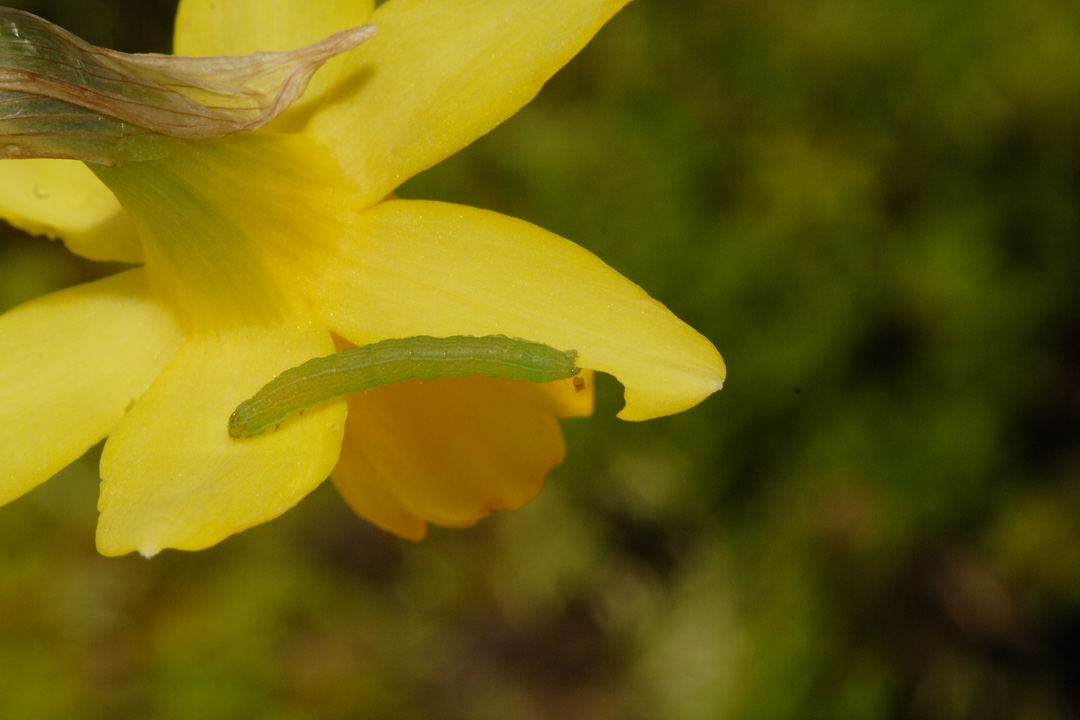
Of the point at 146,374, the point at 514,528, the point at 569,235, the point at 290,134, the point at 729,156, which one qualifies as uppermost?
the point at 290,134

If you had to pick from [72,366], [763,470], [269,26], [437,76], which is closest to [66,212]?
[72,366]

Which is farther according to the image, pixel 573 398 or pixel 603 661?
pixel 603 661

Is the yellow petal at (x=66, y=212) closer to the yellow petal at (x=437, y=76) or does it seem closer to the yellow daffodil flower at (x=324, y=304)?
the yellow daffodil flower at (x=324, y=304)

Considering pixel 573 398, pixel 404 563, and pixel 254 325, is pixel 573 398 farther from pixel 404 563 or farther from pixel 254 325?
pixel 404 563

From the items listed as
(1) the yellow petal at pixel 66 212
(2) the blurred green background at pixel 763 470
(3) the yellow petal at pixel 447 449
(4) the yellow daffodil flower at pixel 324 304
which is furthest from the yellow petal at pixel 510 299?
(2) the blurred green background at pixel 763 470

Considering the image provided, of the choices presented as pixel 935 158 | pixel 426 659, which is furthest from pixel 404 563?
pixel 935 158

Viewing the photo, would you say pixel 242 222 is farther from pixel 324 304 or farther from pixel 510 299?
pixel 510 299

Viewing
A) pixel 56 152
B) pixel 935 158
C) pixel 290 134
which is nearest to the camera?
pixel 56 152
